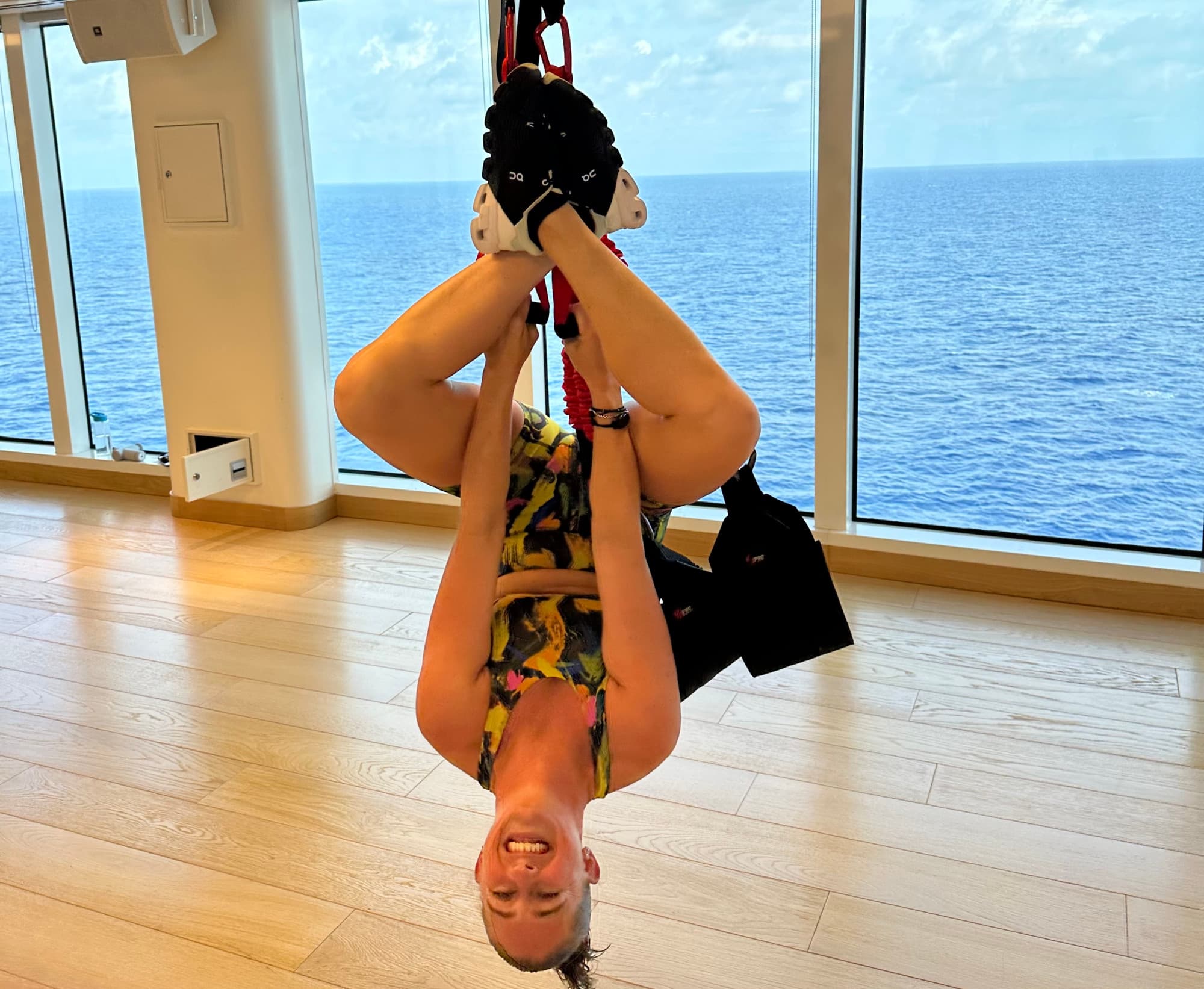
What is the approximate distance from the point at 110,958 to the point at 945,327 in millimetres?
3745

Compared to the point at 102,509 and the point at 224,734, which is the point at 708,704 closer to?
the point at 224,734

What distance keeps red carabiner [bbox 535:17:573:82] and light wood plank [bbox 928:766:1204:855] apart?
5.63 ft

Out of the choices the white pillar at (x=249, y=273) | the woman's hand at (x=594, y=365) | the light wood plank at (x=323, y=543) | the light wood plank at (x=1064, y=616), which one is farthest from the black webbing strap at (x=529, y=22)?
the white pillar at (x=249, y=273)

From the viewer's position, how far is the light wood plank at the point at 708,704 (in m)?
2.81

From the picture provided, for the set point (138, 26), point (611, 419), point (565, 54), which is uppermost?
point (138, 26)

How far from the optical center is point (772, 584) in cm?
158

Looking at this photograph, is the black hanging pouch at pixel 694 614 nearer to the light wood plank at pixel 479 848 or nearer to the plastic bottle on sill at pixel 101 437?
the light wood plank at pixel 479 848

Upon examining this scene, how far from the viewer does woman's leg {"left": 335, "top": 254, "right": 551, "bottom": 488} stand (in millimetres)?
1363

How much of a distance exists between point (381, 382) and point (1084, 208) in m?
3.04

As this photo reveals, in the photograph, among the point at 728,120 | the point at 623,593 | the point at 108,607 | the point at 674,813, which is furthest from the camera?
the point at 728,120

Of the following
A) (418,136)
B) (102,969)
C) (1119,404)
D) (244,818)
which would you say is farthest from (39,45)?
(1119,404)

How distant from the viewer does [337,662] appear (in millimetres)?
3143

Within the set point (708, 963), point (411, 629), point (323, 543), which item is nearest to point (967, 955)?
point (708, 963)

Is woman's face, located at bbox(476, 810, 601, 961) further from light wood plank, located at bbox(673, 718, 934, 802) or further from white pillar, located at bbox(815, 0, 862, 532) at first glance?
white pillar, located at bbox(815, 0, 862, 532)
